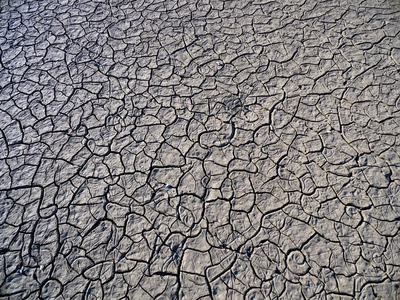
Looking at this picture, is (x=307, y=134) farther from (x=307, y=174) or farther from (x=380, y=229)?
(x=380, y=229)

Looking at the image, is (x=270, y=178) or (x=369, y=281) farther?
(x=270, y=178)

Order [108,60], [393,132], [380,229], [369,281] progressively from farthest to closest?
[108,60] → [393,132] → [380,229] → [369,281]

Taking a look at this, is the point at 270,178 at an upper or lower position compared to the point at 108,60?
lower

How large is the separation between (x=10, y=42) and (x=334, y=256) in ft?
13.9

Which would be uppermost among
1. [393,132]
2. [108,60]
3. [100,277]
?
[108,60]

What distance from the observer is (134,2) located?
431cm

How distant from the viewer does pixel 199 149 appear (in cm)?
299

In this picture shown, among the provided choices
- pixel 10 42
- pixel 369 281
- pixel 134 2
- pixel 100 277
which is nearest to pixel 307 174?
pixel 369 281

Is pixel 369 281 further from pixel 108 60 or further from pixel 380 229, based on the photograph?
pixel 108 60

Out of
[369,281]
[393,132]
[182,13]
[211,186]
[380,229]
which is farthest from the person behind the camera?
[182,13]

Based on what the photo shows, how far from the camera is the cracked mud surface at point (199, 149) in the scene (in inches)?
92.3

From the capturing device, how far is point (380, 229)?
2502 millimetres

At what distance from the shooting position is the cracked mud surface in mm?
2344

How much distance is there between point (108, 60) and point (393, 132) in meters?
3.12
